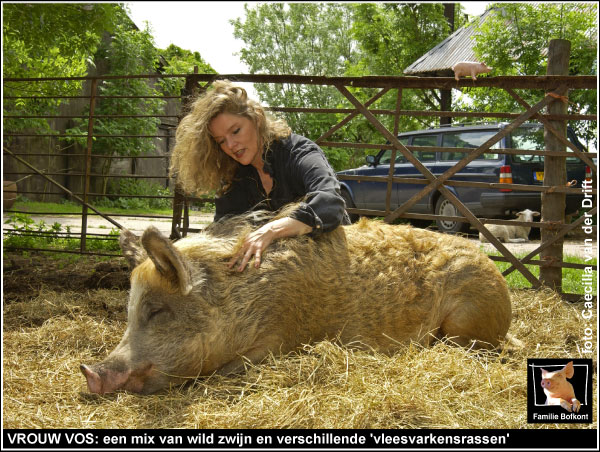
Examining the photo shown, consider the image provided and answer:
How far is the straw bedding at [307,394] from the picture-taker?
8.47 ft

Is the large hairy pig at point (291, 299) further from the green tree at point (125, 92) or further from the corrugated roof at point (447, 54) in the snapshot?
the green tree at point (125, 92)

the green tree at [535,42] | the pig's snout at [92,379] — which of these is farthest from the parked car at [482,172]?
the pig's snout at [92,379]

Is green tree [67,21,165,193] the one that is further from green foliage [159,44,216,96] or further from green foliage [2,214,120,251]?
green foliage [2,214,120,251]

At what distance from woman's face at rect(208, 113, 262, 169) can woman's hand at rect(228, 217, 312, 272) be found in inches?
24.1

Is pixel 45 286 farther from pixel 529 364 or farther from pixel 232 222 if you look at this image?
pixel 529 364

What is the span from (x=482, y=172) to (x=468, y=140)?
0.72 meters

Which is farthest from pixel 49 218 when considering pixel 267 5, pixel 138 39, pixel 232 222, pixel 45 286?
pixel 267 5

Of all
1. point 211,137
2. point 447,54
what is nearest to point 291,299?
point 211,137

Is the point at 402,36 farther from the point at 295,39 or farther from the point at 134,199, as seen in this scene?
the point at 295,39

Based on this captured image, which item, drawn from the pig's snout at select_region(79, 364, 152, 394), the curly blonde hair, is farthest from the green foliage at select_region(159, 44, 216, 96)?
the pig's snout at select_region(79, 364, 152, 394)

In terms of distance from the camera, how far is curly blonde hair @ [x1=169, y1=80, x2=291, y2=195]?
140 inches

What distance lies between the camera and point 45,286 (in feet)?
18.7

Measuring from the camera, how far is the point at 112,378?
2816 mm

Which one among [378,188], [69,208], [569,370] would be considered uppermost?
[378,188]
